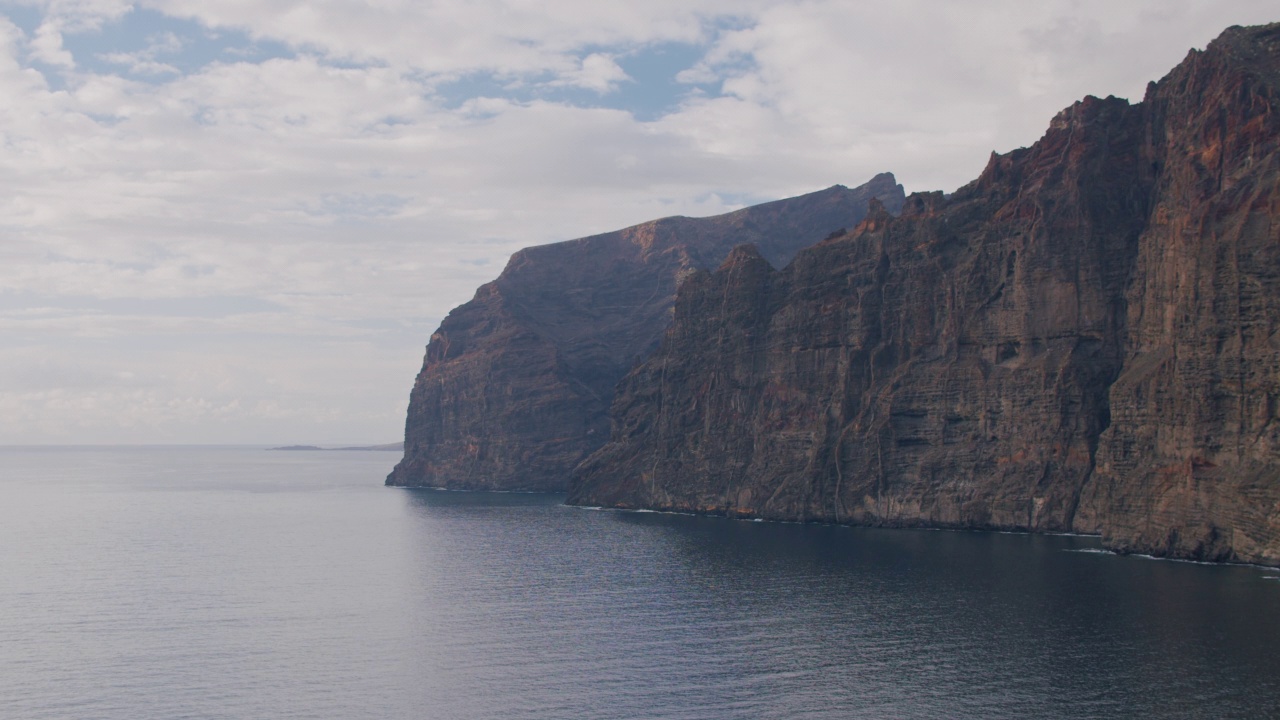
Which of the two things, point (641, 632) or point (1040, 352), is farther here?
point (1040, 352)

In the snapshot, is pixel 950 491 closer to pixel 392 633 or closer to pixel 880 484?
pixel 880 484

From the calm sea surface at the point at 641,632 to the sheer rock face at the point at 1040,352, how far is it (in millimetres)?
8952

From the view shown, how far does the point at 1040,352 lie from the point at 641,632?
78816 millimetres

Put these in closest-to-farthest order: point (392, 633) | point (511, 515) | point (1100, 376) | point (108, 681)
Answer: point (108, 681) → point (392, 633) → point (1100, 376) → point (511, 515)

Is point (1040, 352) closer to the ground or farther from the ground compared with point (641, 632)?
farther from the ground

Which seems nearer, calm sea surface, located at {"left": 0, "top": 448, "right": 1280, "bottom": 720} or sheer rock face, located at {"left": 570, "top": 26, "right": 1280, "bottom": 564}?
calm sea surface, located at {"left": 0, "top": 448, "right": 1280, "bottom": 720}

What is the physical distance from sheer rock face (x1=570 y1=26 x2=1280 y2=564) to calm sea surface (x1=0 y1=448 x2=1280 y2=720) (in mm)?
8952

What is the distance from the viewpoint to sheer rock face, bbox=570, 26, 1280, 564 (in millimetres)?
109875

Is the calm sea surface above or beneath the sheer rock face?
beneath

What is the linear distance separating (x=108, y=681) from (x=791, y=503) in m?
109

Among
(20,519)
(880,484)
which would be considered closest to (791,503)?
(880,484)

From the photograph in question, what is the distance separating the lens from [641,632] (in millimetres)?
85438

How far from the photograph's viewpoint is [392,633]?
86.6 m

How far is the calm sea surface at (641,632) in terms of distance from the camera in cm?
6631
